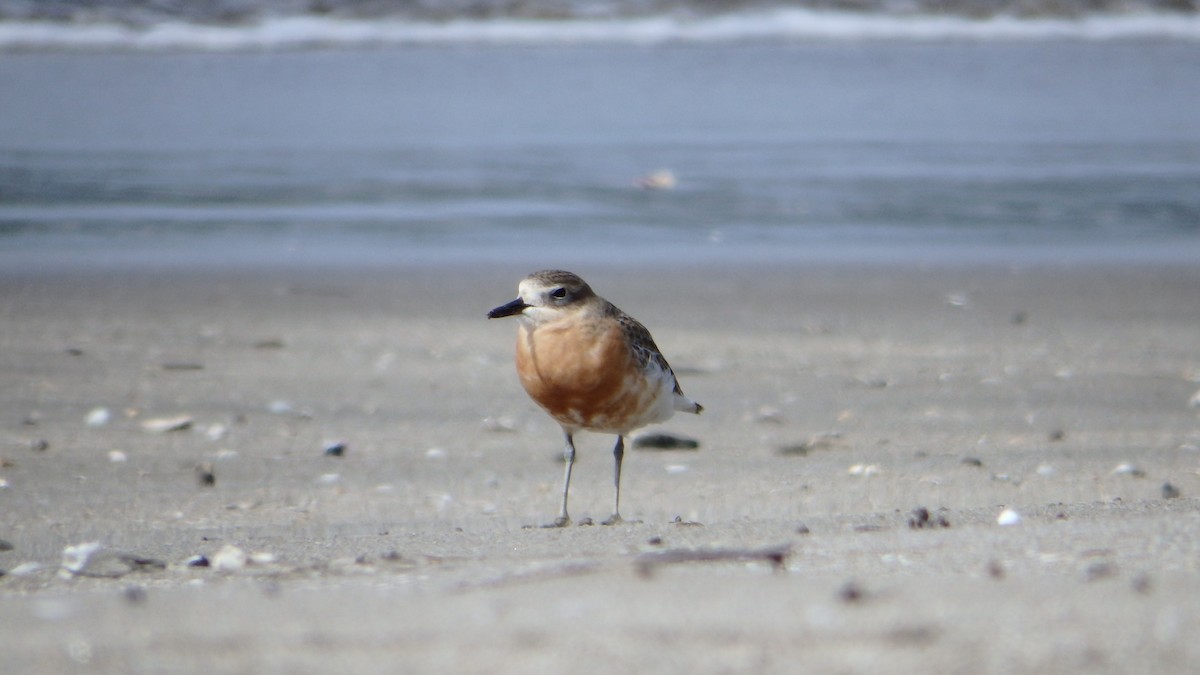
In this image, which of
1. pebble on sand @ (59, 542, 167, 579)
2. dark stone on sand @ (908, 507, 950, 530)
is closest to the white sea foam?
pebble on sand @ (59, 542, 167, 579)

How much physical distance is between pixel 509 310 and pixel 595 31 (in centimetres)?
2570

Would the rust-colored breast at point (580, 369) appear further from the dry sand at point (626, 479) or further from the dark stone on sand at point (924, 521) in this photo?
the dark stone on sand at point (924, 521)

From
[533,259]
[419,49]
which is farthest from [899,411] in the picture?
[419,49]

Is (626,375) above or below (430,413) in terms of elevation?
above

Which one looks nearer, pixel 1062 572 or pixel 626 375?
pixel 1062 572

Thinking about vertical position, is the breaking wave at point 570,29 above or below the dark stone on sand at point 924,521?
below

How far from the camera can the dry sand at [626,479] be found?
307cm

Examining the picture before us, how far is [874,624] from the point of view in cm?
308

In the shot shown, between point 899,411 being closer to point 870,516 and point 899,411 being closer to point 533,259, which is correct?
point 870,516

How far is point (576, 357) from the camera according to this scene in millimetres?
5496

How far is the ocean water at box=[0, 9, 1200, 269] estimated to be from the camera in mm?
13102

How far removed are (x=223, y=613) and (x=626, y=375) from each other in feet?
8.13

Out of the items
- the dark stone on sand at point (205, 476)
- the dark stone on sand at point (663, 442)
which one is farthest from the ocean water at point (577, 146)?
the dark stone on sand at point (205, 476)

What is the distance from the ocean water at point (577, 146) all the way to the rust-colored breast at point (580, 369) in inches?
249
